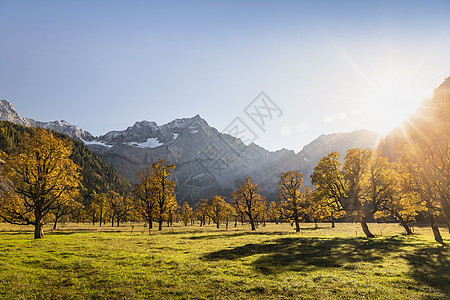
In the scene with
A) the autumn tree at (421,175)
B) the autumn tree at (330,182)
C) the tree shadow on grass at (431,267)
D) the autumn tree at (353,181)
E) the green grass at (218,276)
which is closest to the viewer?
the green grass at (218,276)

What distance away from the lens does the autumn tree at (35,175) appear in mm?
31984

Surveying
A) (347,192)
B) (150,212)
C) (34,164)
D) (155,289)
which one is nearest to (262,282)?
(155,289)

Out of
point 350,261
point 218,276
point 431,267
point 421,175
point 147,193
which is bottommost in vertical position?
point 431,267

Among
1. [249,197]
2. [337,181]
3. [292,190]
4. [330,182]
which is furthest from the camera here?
[249,197]

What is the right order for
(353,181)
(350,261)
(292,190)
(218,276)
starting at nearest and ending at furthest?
1. (218,276)
2. (350,261)
3. (353,181)
4. (292,190)

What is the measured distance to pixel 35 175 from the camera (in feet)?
110

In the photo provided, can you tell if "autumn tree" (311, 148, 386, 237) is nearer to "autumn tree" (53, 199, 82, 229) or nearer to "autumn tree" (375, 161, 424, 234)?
"autumn tree" (375, 161, 424, 234)

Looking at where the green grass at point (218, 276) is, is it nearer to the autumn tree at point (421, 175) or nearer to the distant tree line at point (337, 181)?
the autumn tree at point (421, 175)

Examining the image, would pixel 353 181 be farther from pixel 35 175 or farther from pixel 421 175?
pixel 35 175

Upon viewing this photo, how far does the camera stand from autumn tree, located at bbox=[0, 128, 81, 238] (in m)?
32.0

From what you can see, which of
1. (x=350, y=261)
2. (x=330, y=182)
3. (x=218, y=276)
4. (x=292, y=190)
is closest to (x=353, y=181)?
(x=330, y=182)

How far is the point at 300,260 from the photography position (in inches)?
834

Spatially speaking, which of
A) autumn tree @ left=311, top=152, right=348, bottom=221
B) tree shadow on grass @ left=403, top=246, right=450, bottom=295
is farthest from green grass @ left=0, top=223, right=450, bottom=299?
autumn tree @ left=311, top=152, right=348, bottom=221

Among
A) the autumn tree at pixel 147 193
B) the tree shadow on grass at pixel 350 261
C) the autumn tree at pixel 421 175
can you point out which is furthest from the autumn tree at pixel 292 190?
the tree shadow on grass at pixel 350 261
